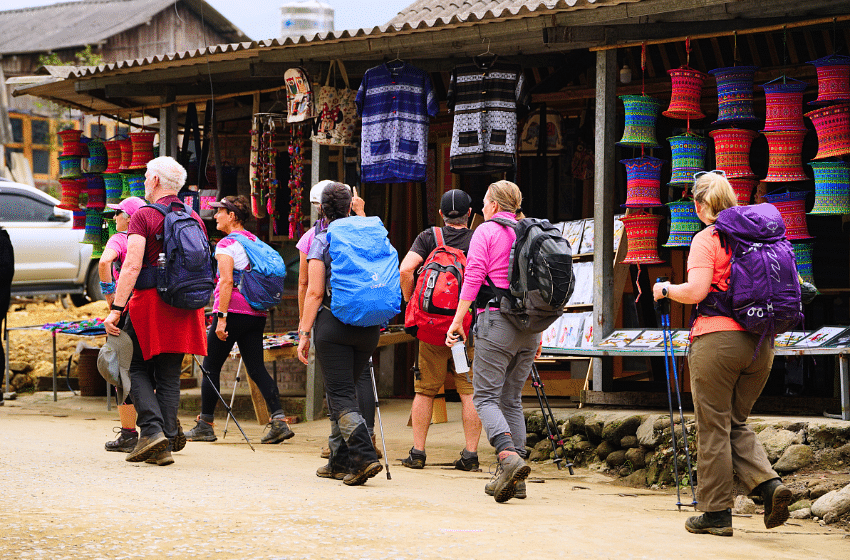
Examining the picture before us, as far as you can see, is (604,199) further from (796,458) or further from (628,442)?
(796,458)

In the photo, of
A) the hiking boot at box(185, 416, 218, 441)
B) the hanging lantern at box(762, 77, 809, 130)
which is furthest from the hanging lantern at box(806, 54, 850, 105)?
the hiking boot at box(185, 416, 218, 441)

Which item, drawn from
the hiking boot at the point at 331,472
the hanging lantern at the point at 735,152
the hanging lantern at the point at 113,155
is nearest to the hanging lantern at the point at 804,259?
the hanging lantern at the point at 735,152

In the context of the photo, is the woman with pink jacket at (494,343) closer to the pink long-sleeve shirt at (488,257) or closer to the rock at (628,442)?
the pink long-sleeve shirt at (488,257)

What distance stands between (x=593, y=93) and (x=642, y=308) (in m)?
2.12

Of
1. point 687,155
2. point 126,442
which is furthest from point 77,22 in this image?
point 687,155

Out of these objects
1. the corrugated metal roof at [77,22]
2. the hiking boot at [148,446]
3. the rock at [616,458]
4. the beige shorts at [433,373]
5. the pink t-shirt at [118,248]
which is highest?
the corrugated metal roof at [77,22]

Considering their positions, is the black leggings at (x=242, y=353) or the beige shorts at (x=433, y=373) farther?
the black leggings at (x=242, y=353)

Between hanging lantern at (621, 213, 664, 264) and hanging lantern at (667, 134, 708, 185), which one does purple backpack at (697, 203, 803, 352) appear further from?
hanging lantern at (621, 213, 664, 264)

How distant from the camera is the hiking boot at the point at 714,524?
514 centimetres

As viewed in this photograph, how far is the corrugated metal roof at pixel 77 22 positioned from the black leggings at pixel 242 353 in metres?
21.7

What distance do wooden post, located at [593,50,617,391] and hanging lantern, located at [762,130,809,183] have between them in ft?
3.97

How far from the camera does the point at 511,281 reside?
19.6ft

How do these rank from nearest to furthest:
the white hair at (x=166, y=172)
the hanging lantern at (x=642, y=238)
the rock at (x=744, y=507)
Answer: the rock at (x=744, y=507), the white hair at (x=166, y=172), the hanging lantern at (x=642, y=238)

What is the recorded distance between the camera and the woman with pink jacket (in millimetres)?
5934
